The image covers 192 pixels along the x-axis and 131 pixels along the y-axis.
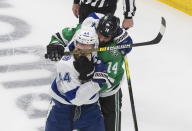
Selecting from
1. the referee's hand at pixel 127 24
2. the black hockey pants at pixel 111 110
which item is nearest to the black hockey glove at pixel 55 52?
the black hockey pants at pixel 111 110

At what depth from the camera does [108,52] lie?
3.05 meters

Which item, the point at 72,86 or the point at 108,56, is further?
the point at 108,56

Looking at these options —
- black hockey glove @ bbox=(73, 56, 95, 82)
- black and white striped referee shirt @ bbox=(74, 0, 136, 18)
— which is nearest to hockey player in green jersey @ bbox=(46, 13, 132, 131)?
black hockey glove @ bbox=(73, 56, 95, 82)

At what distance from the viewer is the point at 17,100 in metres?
4.23

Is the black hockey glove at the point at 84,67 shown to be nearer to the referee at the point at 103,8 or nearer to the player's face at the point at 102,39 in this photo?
the player's face at the point at 102,39

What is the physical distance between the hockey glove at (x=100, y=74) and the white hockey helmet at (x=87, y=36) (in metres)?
0.12

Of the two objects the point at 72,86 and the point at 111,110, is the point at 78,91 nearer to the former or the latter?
the point at 72,86

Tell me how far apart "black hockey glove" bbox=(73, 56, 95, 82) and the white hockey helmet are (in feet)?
0.26

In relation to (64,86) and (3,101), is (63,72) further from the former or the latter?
(3,101)

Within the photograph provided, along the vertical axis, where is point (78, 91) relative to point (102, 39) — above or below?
Answer: below

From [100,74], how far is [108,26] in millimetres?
241

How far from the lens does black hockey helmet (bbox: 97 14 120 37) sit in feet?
9.51

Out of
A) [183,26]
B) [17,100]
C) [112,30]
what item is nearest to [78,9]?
[17,100]

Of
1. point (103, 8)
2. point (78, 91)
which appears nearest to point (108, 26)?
point (78, 91)
